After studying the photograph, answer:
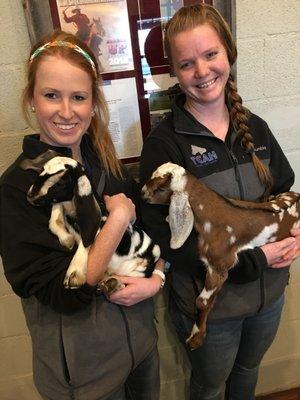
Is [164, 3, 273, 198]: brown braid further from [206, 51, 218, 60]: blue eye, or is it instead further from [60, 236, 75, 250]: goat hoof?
[60, 236, 75, 250]: goat hoof

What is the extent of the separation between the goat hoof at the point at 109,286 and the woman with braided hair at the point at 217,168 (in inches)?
7.8

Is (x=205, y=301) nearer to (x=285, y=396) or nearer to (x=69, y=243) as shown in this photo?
(x=69, y=243)

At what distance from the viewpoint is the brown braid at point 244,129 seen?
1.19 meters

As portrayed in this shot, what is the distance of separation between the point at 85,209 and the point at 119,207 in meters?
0.10

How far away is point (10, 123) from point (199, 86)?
62 centimetres

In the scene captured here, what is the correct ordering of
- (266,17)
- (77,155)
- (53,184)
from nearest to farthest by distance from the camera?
(53,184)
(77,155)
(266,17)

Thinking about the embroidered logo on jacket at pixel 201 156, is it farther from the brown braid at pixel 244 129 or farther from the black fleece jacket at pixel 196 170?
the brown braid at pixel 244 129

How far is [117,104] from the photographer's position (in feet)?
4.29

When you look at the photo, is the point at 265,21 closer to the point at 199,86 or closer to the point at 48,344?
the point at 199,86

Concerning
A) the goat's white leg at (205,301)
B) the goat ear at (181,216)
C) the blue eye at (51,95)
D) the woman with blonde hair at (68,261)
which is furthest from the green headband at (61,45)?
the goat's white leg at (205,301)

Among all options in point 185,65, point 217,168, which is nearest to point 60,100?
point 185,65

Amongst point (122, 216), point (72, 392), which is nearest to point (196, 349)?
point (72, 392)

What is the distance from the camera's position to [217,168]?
1160 mm

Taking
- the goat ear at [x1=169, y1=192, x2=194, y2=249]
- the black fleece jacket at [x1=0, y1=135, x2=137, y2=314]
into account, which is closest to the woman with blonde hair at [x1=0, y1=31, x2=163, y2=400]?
the black fleece jacket at [x1=0, y1=135, x2=137, y2=314]
